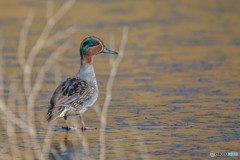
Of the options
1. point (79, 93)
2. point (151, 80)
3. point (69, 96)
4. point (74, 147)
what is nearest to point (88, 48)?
point (79, 93)

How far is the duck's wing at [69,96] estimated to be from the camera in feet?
26.1

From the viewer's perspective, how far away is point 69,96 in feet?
26.7

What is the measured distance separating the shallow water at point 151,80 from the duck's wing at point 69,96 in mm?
→ 366

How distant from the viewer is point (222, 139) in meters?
7.47

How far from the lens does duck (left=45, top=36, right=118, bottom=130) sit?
8008mm

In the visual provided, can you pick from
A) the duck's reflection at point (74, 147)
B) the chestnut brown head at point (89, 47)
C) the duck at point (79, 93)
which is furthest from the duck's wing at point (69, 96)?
the chestnut brown head at point (89, 47)

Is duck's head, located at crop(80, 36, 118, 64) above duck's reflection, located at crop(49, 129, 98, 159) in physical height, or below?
above

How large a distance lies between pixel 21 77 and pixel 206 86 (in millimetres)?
3816

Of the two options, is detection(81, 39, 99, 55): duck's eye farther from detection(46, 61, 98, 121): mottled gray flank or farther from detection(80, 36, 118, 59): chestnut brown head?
detection(46, 61, 98, 121): mottled gray flank

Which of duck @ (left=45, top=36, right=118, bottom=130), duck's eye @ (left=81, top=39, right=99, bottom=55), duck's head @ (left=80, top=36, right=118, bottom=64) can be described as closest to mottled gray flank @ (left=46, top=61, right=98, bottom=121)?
duck @ (left=45, top=36, right=118, bottom=130)

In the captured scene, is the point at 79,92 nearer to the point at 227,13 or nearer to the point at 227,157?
the point at 227,157

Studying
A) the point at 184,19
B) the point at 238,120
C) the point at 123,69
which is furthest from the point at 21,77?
the point at 184,19

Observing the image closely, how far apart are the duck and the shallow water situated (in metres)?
0.34

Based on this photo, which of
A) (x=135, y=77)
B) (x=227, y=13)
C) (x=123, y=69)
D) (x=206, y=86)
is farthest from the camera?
(x=227, y=13)
